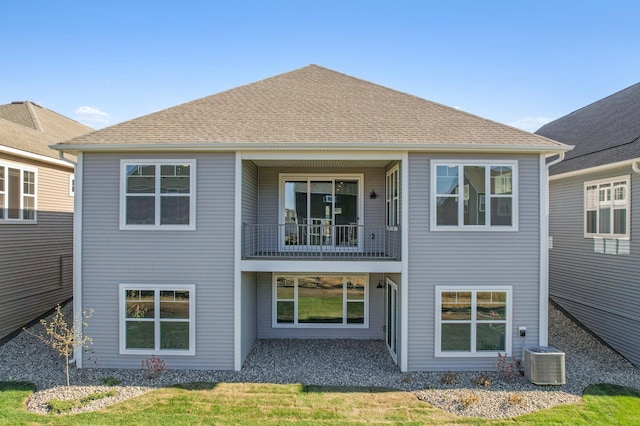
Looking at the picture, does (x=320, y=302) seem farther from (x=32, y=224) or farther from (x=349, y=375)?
(x=32, y=224)

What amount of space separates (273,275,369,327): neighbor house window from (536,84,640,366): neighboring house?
6804mm

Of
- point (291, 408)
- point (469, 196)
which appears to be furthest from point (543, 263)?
point (291, 408)

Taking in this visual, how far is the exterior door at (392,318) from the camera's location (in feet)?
31.3

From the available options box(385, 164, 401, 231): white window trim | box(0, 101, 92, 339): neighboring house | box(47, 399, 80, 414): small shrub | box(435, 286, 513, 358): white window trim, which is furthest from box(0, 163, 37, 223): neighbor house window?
box(435, 286, 513, 358): white window trim

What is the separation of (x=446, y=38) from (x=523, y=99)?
4179mm

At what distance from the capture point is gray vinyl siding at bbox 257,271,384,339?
36.8 ft

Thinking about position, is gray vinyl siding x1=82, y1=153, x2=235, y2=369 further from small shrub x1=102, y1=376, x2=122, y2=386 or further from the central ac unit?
the central ac unit

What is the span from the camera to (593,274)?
35.1 feet

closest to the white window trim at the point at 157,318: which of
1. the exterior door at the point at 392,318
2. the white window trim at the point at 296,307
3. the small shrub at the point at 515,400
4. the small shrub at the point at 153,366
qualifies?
the small shrub at the point at 153,366

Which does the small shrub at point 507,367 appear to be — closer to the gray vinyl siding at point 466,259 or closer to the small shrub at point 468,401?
the gray vinyl siding at point 466,259

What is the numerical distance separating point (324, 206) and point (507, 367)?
643 cm

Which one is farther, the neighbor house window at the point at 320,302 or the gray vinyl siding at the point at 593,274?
the neighbor house window at the point at 320,302

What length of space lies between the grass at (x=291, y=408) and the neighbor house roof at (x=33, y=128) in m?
6.98

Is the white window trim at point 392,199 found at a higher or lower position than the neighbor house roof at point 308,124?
lower
